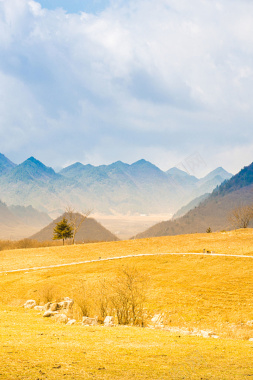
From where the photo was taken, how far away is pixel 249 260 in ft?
156

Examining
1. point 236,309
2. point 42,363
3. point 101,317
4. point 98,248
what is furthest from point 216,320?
point 98,248

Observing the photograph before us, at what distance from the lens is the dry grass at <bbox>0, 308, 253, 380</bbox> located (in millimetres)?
9648

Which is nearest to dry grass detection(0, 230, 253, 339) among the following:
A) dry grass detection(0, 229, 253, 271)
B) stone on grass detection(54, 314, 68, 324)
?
dry grass detection(0, 229, 253, 271)

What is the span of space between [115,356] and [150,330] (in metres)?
7.22

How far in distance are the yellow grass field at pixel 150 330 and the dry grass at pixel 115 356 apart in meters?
0.03

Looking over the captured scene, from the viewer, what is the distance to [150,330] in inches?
719

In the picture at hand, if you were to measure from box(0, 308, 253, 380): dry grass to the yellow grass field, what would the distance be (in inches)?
1.2

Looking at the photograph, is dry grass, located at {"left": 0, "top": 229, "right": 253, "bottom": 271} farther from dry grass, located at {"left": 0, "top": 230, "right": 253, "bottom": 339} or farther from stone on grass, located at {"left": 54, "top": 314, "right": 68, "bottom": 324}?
stone on grass, located at {"left": 54, "top": 314, "right": 68, "bottom": 324}

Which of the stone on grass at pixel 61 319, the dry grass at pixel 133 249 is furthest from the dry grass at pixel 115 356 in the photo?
the dry grass at pixel 133 249

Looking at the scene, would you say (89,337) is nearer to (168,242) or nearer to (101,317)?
(101,317)

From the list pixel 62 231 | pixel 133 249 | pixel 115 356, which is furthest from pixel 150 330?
pixel 62 231

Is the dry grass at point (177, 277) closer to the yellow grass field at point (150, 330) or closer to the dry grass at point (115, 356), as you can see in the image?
the yellow grass field at point (150, 330)

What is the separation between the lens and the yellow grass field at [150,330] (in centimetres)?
1023

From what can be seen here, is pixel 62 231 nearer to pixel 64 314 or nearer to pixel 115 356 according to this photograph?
pixel 64 314
